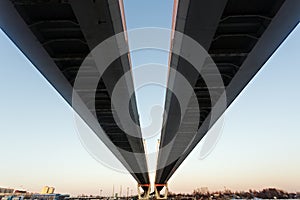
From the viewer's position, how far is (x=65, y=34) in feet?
26.5

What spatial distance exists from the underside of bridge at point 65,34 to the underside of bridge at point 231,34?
169 centimetres

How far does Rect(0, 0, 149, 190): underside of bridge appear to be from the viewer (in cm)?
596

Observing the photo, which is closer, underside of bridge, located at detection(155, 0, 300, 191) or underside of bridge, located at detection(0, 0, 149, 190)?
underside of bridge, located at detection(155, 0, 300, 191)

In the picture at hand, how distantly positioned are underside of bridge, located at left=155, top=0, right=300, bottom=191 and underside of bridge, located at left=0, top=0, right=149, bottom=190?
66.5 inches

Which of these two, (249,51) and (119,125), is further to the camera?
(119,125)

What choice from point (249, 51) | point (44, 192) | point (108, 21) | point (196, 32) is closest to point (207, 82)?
point (249, 51)

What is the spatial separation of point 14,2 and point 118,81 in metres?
4.32

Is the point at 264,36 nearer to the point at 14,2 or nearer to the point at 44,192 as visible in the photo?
the point at 14,2

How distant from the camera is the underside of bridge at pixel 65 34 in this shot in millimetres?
5961

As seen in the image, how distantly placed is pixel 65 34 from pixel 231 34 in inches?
208

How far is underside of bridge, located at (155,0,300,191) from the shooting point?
5.80m

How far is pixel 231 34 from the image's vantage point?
798 cm

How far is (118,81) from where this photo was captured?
943cm

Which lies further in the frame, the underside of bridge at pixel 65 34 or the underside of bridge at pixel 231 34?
the underside of bridge at pixel 65 34
